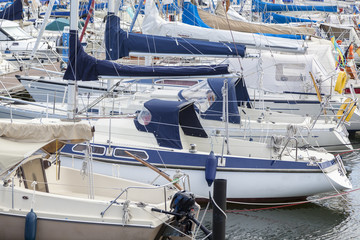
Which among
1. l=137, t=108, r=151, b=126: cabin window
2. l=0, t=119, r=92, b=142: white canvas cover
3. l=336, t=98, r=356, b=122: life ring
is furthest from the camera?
l=336, t=98, r=356, b=122: life ring

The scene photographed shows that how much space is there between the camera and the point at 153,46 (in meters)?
15.1

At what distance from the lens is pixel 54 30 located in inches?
1714

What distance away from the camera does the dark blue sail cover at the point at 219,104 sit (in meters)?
19.2

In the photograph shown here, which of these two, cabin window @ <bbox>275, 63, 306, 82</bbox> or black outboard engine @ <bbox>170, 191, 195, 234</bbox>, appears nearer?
black outboard engine @ <bbox>170, 191, 195, 234</bbox>

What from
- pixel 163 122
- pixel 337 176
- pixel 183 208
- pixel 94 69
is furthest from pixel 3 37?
pixel 183 208

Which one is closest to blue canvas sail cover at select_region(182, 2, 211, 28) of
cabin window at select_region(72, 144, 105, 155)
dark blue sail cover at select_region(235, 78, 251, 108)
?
dark blue sail cover at select_region(235, 78, 251, 108)

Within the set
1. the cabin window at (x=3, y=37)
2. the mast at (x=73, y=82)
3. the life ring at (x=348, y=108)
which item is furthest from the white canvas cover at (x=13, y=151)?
the cabin window at (x=3, y=37)

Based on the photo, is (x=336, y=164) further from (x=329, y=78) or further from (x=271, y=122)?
(x=329, y=78)

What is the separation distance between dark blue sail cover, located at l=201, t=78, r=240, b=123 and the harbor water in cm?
398

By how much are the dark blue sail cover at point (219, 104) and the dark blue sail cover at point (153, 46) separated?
3.72 m

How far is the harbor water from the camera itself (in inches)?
583

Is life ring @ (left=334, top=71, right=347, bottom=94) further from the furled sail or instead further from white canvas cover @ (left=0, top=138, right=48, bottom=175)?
white canvas cover @ (left=0, top=138, right=48, bottom=175)

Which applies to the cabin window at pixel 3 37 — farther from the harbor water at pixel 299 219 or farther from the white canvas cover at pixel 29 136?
the white canvas cover at pixel 29 136

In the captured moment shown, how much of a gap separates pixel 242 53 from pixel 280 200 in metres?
4.03
